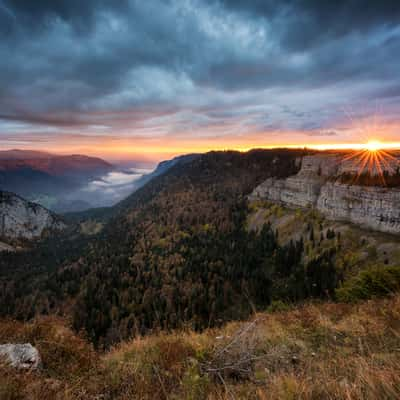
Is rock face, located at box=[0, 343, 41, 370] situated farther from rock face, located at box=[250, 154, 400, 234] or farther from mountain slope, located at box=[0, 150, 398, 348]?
rock face, located at box=[250, 154, 400, 234]

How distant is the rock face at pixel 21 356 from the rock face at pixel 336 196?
64035mm

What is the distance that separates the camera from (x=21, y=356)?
371cm

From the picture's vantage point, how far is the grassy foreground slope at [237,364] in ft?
8.48

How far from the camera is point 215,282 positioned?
61.6m

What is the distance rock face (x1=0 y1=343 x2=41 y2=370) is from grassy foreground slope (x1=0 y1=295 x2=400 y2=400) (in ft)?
→ 0.83

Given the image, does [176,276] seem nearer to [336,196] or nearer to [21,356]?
[336,196]

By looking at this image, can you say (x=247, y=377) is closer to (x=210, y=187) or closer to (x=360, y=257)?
(x=360, y=257)

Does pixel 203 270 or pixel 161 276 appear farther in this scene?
pixel 161 276

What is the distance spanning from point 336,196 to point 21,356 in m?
75.7

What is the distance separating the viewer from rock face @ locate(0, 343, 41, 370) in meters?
3.51

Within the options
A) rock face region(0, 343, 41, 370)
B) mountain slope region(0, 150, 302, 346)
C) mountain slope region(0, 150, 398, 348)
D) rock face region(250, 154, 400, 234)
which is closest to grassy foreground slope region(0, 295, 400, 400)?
rock face region(0, 343, 41, 370)

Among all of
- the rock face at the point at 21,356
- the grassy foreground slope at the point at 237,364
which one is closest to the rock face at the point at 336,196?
the grassy foreground slope at the point at 237,364

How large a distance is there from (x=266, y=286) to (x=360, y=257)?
864 inches

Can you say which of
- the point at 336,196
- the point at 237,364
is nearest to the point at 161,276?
the point at 336,196
